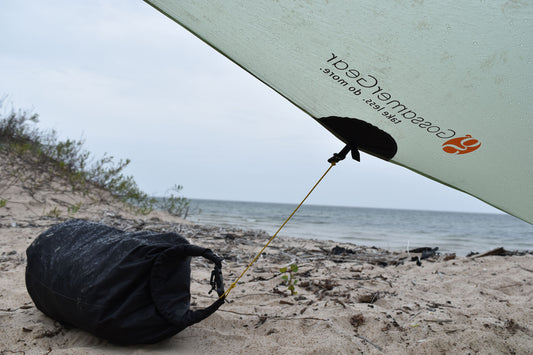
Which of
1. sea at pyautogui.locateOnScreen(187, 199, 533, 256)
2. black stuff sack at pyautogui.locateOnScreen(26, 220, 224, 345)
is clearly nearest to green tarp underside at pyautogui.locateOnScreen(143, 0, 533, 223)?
black stuff sack at pyautogui.locateOnScreen(26, 220, 224, 345)

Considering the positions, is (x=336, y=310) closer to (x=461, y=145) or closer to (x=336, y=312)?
(x=336, y=312)

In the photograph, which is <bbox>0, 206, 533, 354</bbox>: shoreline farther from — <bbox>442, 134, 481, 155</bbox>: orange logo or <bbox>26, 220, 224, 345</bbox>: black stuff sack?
<bbox>442, 134, 481, 155</bbox>: orange logo

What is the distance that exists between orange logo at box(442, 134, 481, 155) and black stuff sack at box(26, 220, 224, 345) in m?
1.21

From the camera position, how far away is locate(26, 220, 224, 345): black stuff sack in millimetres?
1517

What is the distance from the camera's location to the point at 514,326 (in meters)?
2.13

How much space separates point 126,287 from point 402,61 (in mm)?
1461

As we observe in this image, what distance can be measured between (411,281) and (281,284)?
4.00ft

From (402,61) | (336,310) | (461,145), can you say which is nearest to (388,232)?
(336,310)

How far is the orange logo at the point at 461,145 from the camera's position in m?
1.66

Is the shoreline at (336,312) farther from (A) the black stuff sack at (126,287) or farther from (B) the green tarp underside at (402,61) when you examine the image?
(B) the green tarp underside at (402,61)

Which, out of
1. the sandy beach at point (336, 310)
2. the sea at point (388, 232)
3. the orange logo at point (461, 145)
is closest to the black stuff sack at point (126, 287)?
the sandy beach at point (336, 310)

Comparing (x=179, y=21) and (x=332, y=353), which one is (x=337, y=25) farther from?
(x=332, y=353)

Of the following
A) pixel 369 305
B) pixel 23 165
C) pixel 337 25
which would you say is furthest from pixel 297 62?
pixel 23 165

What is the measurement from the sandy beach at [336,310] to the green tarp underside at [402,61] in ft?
3.21
